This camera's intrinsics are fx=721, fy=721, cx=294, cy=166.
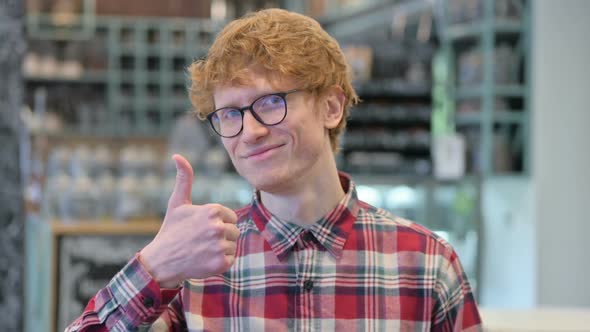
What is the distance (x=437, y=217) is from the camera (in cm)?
443

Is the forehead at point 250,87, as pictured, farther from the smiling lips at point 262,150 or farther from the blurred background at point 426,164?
the blurred background at point 426,164

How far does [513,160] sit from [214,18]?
13.9 feet

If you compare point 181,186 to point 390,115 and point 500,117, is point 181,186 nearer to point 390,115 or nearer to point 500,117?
point 500,117

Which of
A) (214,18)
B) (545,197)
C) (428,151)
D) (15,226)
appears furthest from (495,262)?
(214,18)

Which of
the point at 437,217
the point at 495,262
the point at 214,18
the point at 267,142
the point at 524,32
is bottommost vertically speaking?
the point at 495,262

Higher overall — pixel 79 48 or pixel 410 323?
pixel 79 48

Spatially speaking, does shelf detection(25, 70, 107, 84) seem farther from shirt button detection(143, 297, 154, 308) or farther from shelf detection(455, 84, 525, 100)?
shirt button detection(143, 297, 154, 308)

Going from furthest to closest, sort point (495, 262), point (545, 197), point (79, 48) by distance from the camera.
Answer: point (79, 48) < point (495, 262) < point (545, 197)

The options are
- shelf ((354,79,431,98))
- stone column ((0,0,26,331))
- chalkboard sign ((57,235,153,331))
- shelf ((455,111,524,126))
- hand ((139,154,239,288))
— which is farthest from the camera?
shelf ((354,79,431,98))

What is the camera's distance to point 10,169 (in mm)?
2873

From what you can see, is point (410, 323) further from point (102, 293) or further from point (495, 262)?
point (495, 262)

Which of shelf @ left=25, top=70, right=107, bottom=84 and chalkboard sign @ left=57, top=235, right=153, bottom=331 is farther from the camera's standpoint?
shelf @ left=25, top=70, right=107, bottom=84

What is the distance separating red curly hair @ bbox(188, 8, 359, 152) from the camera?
3.63ft

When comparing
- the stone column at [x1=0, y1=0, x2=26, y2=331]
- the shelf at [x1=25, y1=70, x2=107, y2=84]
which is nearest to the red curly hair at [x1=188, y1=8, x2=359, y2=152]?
the stone column at [x1=0, y1=0, x2=26, y2=331]
